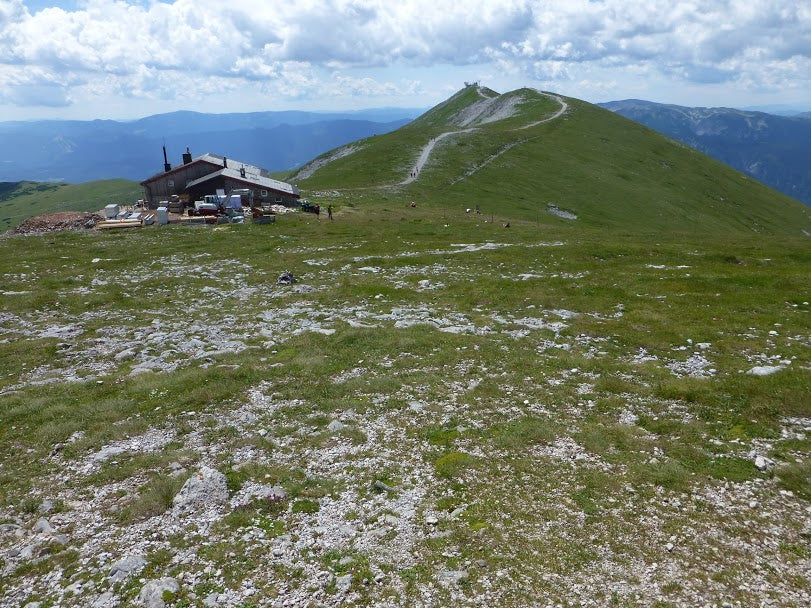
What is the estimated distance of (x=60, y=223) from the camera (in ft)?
211

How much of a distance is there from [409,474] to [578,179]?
123 meters

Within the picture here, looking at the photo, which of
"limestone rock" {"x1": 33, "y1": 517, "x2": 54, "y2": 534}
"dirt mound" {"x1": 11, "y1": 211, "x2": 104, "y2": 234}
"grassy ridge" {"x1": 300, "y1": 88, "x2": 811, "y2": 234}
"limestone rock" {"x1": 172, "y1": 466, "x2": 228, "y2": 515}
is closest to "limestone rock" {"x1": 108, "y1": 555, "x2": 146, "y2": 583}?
"limestone rock" {"x1": 172, "y1": 466, "x2": 228, "y2": 515}

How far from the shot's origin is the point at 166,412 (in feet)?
61.3

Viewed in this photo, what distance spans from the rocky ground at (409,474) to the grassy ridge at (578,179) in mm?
65452

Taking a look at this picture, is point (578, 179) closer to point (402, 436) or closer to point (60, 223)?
point (60, 223)

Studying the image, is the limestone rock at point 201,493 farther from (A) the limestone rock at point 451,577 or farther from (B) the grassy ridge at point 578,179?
(B) the grassy ridge at point 578,179

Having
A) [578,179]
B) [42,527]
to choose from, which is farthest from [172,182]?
[578,179]

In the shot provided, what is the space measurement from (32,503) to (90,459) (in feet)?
7.28

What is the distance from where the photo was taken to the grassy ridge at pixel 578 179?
A: 10106cm

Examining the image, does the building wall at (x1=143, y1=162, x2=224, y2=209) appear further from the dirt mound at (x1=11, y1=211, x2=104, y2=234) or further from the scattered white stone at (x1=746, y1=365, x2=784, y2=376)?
the scattered white stone at (x1=746, y1=365, x2=784, y2=376)

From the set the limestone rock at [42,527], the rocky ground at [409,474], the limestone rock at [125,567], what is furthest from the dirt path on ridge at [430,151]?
the limestone rock at [125,567]

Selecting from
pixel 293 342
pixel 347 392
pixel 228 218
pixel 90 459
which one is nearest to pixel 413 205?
pixel 228 218

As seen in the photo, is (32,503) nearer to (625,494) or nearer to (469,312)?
(625,494)

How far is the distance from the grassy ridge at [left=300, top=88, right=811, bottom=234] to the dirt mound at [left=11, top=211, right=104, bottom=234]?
149ft
